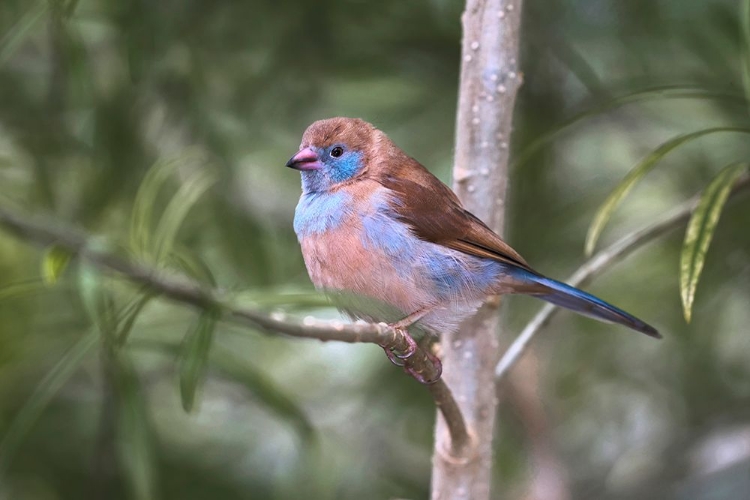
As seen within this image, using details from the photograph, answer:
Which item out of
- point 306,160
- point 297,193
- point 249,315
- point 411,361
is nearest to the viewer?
point 249,315

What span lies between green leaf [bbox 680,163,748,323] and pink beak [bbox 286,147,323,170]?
2.70 ft

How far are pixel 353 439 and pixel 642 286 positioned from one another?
1333mm

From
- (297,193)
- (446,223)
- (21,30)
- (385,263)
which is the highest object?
(297,193)

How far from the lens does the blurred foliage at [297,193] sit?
3.21 m

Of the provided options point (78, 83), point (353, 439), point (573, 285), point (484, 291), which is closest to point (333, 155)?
point (484, 291)

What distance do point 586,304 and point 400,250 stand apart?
0.43 meters

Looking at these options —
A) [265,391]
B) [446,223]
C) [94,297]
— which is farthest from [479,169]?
[265,391]

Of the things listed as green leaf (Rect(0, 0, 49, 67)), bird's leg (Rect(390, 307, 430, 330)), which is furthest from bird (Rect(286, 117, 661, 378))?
green leaf (Rect(0, 0, 49, 67))

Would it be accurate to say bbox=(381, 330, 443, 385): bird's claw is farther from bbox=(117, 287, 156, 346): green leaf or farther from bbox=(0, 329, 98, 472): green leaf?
bbox=(0, 329, 98, 472): green leaf

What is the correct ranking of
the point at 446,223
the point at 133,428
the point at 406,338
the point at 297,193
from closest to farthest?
the point at 406,338
the point at 446,223
the point at 133,428
the point at 297,193

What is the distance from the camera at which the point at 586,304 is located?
2.24 m

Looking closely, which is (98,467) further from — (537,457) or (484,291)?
(484,291)

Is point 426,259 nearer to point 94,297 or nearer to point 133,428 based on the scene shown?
point 94,297

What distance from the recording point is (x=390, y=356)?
1.91 m
